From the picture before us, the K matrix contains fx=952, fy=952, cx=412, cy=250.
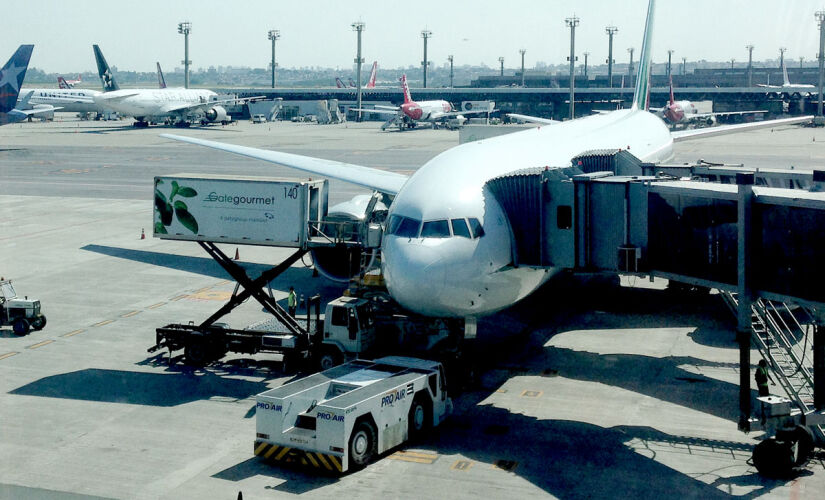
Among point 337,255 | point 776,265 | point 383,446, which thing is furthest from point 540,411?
point 337,255

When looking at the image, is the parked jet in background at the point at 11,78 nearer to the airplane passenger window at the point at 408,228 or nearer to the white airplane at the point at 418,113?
the white airplane at the point at 418,113

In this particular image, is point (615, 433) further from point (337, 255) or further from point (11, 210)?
point (11, 210)

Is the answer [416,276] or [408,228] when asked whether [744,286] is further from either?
[408,228]

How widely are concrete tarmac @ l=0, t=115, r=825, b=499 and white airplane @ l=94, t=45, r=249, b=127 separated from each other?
3288 inches

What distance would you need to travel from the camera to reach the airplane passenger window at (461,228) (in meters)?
22.7

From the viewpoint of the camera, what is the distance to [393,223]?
77.6ft

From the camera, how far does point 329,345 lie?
25.0 m

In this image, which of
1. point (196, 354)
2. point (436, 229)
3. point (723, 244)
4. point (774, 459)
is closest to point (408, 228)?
point (436, 229)

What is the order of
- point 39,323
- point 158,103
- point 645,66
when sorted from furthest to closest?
point 158,103 < point 645,66 < point 39,323

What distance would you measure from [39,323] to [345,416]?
15.9 m

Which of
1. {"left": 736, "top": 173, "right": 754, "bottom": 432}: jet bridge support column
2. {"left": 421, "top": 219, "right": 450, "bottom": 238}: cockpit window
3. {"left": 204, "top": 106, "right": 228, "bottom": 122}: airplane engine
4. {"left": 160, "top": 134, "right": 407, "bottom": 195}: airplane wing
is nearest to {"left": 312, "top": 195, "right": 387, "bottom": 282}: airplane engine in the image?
{"left": 160, "top": 134, "right": 407, "bottom": 195}: airplane wing

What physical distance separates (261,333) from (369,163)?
56601 mm

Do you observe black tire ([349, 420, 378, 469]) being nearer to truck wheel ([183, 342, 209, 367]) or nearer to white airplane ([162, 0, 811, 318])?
white airplane ([162, 0, 811, 318])

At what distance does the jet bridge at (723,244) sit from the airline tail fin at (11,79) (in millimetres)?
69025
